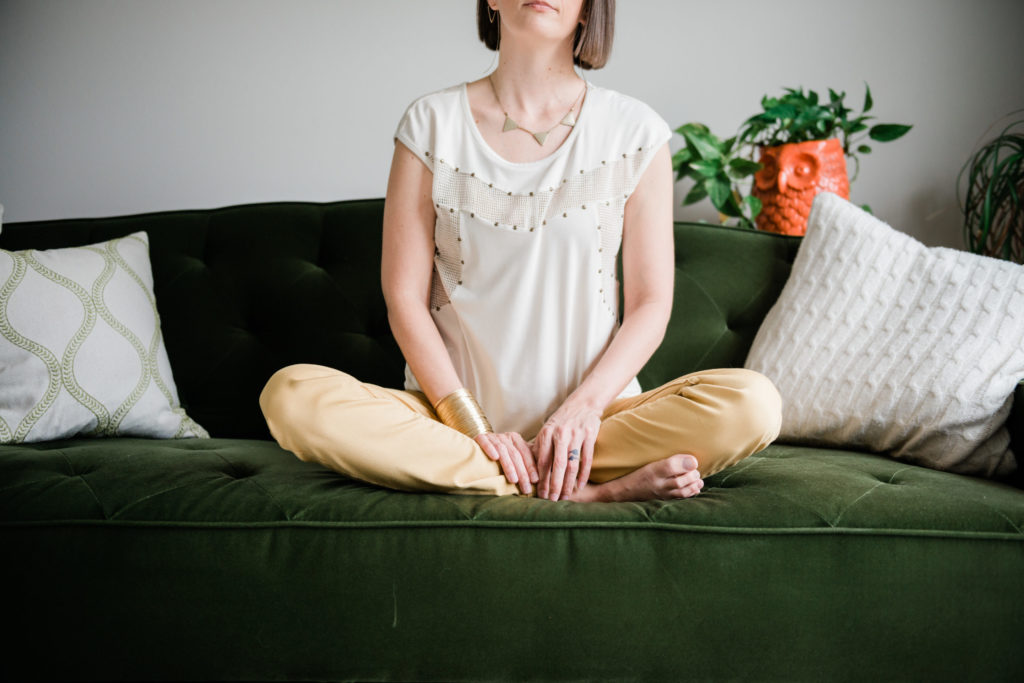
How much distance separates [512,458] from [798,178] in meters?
1.15

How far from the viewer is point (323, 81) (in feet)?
7.12

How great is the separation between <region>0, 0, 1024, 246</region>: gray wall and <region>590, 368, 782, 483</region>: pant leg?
1.20 m

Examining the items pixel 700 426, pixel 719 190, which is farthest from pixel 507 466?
pixel 719 190

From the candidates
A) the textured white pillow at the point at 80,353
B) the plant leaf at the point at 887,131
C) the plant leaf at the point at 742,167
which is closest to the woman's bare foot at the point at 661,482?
the textured white pillow at the point at 80,353

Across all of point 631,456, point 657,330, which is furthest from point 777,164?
point 631,456

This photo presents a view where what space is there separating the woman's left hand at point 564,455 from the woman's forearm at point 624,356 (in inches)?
2.9

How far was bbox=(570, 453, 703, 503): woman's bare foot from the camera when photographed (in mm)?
1106

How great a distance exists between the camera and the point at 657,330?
1420mm

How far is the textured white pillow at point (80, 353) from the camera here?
4.73 ft

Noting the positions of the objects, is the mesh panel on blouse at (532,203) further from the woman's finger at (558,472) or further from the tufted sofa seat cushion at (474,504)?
the tufted sofa seat cushion at (474,504)

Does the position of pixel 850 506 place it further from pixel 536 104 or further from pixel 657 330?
pixel 536 104

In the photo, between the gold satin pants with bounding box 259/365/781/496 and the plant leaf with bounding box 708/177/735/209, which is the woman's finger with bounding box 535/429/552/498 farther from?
the plant leaf with bounding box 708/177/735/209

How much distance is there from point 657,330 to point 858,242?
468 millimetres

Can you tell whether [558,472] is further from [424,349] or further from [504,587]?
[424,349]
